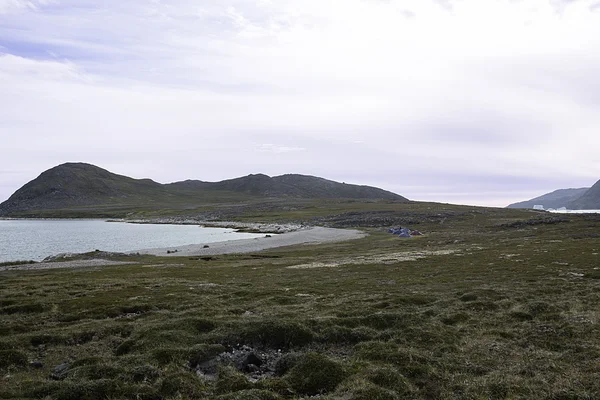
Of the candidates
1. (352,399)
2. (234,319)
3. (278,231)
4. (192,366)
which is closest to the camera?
(352,399)

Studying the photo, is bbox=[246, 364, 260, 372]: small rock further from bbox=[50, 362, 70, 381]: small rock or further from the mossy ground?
bbox=[50, 362, 70, 381]: small rock

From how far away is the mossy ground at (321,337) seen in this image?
14078mm

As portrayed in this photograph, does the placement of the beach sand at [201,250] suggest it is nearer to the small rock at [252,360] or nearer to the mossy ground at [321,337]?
the mossy ground at [321,337]

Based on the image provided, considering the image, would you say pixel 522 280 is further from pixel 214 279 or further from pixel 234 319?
pixel 214 279

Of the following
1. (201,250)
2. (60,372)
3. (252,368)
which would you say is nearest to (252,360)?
(252,368)

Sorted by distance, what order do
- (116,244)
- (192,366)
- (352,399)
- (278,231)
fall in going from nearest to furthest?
(352,399), (192,366), (116,244), (278,231)

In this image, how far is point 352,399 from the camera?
13.1 m

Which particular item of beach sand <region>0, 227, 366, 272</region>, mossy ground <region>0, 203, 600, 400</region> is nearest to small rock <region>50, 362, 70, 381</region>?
mossy ground <region>0, 203, 600, 400</region>

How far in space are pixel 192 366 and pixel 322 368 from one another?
16.7 ft

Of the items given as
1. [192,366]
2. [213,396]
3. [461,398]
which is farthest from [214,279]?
[461,398]

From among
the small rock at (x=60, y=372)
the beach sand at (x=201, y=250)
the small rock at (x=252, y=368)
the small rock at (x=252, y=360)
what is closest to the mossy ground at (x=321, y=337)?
the small rock at (x=60, y=372)

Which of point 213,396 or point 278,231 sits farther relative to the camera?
point 278,231

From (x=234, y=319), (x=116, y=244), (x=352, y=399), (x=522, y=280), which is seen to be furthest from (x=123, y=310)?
(x=116, y=244)

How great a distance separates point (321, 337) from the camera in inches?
766
